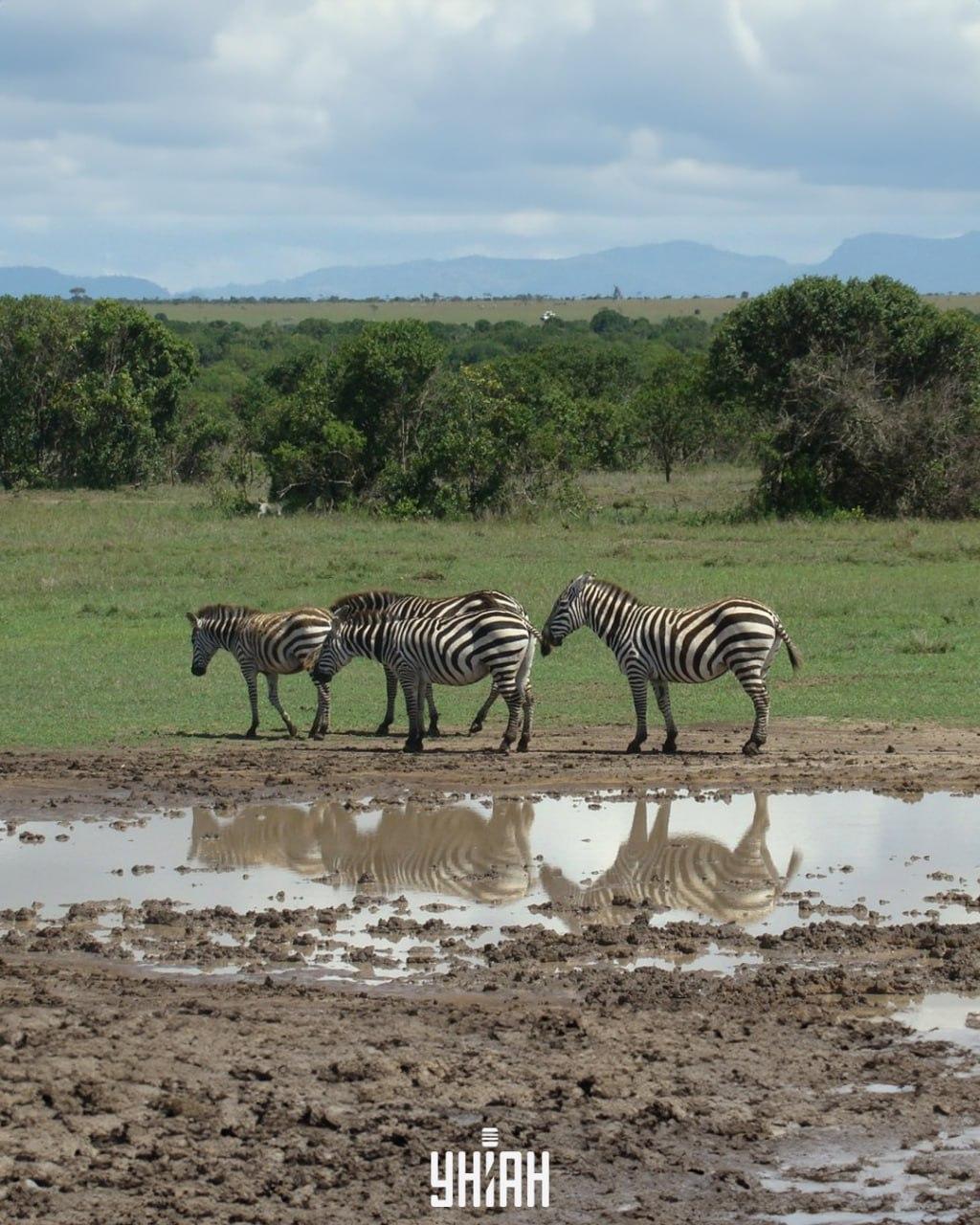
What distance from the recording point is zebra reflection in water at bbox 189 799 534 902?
32.3 ft

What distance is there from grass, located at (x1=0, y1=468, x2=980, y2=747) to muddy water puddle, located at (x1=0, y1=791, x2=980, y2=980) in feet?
11.0

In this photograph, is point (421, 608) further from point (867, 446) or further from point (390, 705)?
point (867, 446)

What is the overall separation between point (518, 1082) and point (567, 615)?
29.6 ft

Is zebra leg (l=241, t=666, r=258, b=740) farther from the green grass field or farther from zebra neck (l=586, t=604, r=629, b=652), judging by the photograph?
the green grass field

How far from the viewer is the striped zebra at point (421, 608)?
573 inches

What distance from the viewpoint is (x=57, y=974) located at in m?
7.77

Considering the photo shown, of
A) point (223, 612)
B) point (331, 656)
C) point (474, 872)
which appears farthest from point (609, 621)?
point (474, 872)

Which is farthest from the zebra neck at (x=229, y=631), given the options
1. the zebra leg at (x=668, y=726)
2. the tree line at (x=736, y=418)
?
the tree line at (x=736, y=418)

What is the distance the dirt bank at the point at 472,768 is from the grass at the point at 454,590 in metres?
0.78

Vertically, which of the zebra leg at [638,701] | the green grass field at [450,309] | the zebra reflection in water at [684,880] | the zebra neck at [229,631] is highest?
the green grass field at [450,309]

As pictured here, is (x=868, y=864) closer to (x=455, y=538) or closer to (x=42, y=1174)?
(x=42, y=1174)

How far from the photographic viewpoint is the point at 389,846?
10.8 m

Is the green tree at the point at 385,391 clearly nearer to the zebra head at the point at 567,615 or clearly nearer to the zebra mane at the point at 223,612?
the zebra mane at the point at 223,612

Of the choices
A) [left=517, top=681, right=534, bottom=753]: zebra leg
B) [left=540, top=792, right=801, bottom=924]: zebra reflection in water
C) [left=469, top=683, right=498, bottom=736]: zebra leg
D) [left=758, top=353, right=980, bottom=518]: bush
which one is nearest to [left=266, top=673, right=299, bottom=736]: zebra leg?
[left=469, top=683, right=498, bottom=736]: zebra leg
